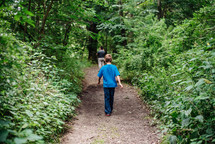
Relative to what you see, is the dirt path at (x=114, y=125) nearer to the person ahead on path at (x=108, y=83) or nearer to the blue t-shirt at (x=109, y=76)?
the person ahead on path at (x=108, y=83)

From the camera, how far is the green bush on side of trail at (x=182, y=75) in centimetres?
308

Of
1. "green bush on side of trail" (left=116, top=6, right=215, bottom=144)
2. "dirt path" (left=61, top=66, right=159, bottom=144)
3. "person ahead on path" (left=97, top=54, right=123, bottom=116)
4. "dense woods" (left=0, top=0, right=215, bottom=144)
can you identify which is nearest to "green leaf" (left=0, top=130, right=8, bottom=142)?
"dense woods" (left=0, top=0, right=215, bottom=144)

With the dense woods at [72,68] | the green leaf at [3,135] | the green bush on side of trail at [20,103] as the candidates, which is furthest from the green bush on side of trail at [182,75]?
the green leaf at [3,135]

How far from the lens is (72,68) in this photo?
366 inches

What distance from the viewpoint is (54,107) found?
14.8 ft

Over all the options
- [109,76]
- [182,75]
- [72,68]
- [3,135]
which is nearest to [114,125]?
[109,76]

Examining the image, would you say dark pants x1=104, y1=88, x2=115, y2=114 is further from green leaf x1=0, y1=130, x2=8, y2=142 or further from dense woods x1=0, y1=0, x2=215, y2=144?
green leaf x1=0, y1=130, x2=8, y2=142

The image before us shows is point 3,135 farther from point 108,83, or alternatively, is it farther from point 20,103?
point 108,83

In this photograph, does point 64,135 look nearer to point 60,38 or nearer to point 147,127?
point 147,127

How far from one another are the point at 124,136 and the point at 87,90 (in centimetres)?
567

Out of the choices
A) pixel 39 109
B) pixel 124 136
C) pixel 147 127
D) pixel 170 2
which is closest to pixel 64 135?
pixel 39 109

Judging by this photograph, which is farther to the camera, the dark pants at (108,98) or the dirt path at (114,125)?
the dark pants at (108,98)

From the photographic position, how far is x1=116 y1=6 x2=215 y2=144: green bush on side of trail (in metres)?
3.08

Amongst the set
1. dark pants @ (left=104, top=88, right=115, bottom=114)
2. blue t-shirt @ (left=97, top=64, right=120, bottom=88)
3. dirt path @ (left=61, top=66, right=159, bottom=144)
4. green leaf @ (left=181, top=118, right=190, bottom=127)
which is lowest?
dirt path @ (left=61, top=66, right=159, bottom=144)
